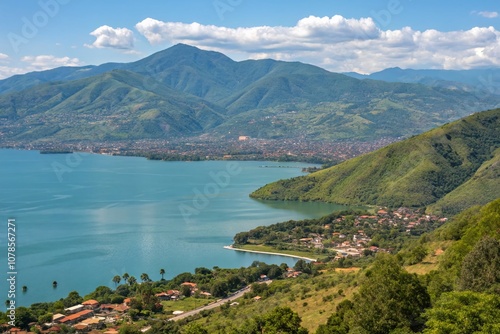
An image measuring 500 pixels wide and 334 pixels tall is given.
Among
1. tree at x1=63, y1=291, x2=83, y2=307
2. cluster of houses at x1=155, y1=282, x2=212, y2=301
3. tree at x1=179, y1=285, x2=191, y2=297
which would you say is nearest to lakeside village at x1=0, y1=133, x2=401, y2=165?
cluster of houses at x1=155, y1=282, x2=212, y2=301

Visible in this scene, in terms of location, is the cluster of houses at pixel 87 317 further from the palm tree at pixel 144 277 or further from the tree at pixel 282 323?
the tree at pixel 282 323

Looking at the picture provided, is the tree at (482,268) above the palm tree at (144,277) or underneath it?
above

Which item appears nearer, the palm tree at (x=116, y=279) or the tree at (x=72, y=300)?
the tree at (x=72, y=300)

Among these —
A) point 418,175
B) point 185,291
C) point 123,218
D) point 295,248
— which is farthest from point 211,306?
point 418,175

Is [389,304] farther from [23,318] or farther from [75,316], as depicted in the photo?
[23,318]

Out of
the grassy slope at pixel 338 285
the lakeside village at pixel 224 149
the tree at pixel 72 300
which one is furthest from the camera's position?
the lakeside village at pixel 224 149

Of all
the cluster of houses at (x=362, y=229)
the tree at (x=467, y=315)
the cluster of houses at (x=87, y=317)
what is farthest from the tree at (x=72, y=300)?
the tree at (x=467, y=315)

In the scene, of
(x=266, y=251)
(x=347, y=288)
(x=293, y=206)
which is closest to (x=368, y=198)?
(x=293, y=206)
